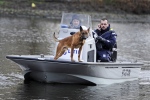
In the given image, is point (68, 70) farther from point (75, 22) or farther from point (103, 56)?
point (75, 22)

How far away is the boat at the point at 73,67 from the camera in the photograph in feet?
49.9

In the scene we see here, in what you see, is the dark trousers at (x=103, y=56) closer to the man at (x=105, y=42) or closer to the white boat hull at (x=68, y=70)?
the man at (x=105, y=42)

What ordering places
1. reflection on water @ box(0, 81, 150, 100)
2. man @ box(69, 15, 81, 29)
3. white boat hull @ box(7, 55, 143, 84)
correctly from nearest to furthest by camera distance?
reflection on water @ box(0, 81, 150, 100)
white boat hull @ box(7, 55, 143, 84)
man @ box(69, 15, 81, 29)

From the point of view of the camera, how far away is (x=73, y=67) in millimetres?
15234

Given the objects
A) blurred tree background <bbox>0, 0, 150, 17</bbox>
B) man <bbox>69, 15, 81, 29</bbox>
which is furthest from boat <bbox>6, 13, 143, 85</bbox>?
blurred tree background <bbox>0, 0, 150, 17</bbox>

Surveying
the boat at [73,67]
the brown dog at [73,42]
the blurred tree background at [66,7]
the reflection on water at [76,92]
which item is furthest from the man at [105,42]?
the blurred tree background at [66,7]

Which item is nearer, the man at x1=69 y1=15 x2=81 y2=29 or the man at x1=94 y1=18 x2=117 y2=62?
the man at x1=94 y1=18 x2=117 y2=62

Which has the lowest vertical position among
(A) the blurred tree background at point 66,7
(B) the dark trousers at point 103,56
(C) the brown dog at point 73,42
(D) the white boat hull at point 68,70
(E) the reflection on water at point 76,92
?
(E) the reflection on water at point 76,92

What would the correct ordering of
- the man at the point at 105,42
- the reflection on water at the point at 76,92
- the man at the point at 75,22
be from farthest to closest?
1. the man at the point at 75,22
2. the man at the point at 105,42
3. the reflection on water at the point at 76,92

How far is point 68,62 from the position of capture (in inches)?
590

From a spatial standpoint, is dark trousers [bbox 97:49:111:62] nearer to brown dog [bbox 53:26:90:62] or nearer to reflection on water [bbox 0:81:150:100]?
reflection on water [bbox 0:81:150:100]

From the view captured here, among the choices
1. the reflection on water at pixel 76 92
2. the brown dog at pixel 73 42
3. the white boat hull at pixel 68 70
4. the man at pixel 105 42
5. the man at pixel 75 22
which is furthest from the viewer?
the man at pixel 75 22

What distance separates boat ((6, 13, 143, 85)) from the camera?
15.2 m

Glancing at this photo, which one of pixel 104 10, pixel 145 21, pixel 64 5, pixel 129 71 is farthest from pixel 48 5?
pixel 129 71
